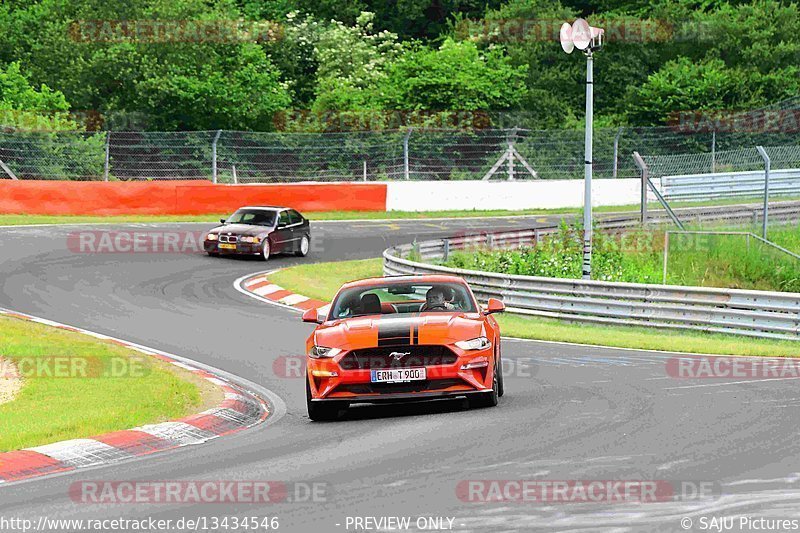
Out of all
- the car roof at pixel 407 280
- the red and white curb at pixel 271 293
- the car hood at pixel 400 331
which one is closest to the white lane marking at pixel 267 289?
the red and white curb at pixel 271 293

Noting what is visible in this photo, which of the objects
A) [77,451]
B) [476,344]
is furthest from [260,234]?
[77,451]

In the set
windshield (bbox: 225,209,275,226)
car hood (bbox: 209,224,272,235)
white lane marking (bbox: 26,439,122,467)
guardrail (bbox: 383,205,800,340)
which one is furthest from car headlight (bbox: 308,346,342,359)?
windshield (bbox: 225,209,275,226)

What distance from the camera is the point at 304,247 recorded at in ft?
109

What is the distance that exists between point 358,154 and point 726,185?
12.1 m

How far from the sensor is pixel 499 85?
57.0m

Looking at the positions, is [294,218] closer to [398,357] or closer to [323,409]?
[323,409]

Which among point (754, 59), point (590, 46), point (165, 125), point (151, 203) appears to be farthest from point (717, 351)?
point (754, 59)

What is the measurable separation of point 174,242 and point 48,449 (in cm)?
2301

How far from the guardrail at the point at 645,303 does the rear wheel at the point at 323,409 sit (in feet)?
31.8

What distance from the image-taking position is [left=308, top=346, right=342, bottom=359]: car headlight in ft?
42.1

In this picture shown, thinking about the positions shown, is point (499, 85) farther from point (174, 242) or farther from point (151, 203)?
point (174, 242)

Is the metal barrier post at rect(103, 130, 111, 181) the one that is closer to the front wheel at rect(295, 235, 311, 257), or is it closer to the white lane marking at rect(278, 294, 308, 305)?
the front wheel at rect(295, 235, 311, 257)

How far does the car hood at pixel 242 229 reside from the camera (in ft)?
105

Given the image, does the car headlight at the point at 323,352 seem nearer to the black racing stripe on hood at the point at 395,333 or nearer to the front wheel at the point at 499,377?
the black racing stripe on hood at the point at 395,333
